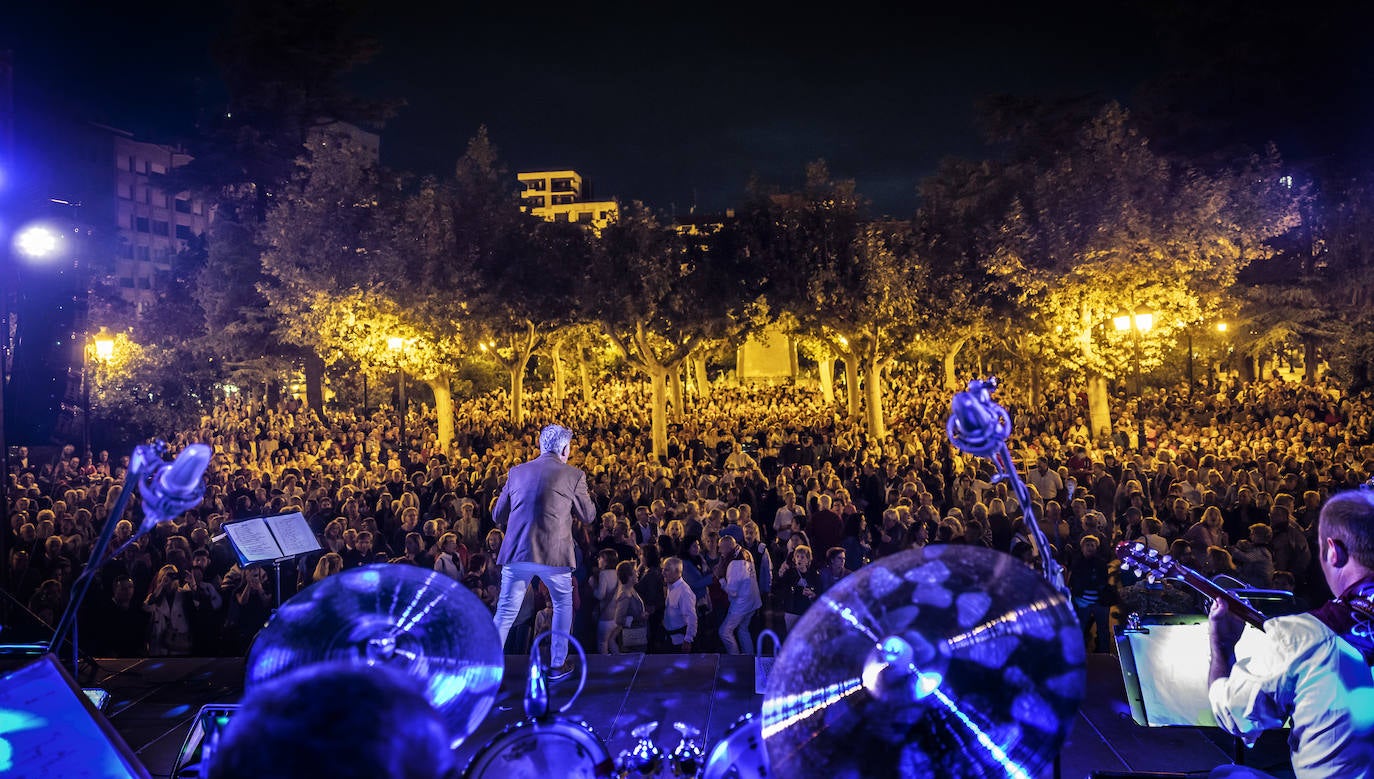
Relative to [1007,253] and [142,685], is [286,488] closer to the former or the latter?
[142,685]

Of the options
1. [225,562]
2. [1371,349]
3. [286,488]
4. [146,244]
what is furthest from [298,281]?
[146,244]

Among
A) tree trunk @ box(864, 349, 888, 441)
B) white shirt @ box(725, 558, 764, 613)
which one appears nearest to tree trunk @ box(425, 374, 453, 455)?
tree trunk @ box(864, 349, 888, 441)

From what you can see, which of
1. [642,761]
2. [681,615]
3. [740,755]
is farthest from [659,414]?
[740,755]

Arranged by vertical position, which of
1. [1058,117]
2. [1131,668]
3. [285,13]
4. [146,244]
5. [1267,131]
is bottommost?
[1131,668]

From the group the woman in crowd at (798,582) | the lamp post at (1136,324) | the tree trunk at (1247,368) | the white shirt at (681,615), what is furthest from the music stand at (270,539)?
the tree trunk at (1247,368)

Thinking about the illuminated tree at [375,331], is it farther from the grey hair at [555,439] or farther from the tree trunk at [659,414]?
the grey hair at [555,439]

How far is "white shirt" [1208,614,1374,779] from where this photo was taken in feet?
8.64

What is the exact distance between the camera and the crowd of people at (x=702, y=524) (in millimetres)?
7184

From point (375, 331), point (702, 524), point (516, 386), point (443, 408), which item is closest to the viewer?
point (702, 524)

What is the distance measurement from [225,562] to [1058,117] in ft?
98.6

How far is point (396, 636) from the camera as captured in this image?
2.94m

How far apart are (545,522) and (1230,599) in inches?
157

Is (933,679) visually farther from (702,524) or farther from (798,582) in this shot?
(702,524)

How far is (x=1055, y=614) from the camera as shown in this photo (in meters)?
2.08
